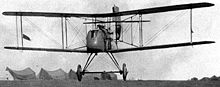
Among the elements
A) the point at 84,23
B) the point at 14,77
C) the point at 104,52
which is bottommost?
the point at 14,77

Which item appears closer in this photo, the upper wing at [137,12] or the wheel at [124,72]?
the upper wing at [137,12]

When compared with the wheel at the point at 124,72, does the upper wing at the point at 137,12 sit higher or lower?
higher

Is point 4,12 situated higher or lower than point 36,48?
higher

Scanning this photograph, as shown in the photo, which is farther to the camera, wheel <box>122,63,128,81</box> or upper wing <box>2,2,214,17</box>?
wheel <box>122,63,128,81</box>

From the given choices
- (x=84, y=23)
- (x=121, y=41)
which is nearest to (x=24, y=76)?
(x=121, y=41)

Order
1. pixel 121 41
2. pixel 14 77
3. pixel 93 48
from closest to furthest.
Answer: pixel 93 48 < pixel 121 41 < pixel 14 77

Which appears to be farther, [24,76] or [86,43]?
[24,76]

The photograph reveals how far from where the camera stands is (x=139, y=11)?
2083 cm

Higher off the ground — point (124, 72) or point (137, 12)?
point (137, 12)

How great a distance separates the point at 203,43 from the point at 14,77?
30064 mm

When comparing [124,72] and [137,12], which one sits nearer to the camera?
[137,12]

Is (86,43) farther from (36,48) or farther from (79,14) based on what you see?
(36,48)

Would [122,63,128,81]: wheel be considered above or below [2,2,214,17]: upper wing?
below

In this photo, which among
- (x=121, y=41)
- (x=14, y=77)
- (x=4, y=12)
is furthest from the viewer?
(x=14, y=77)
